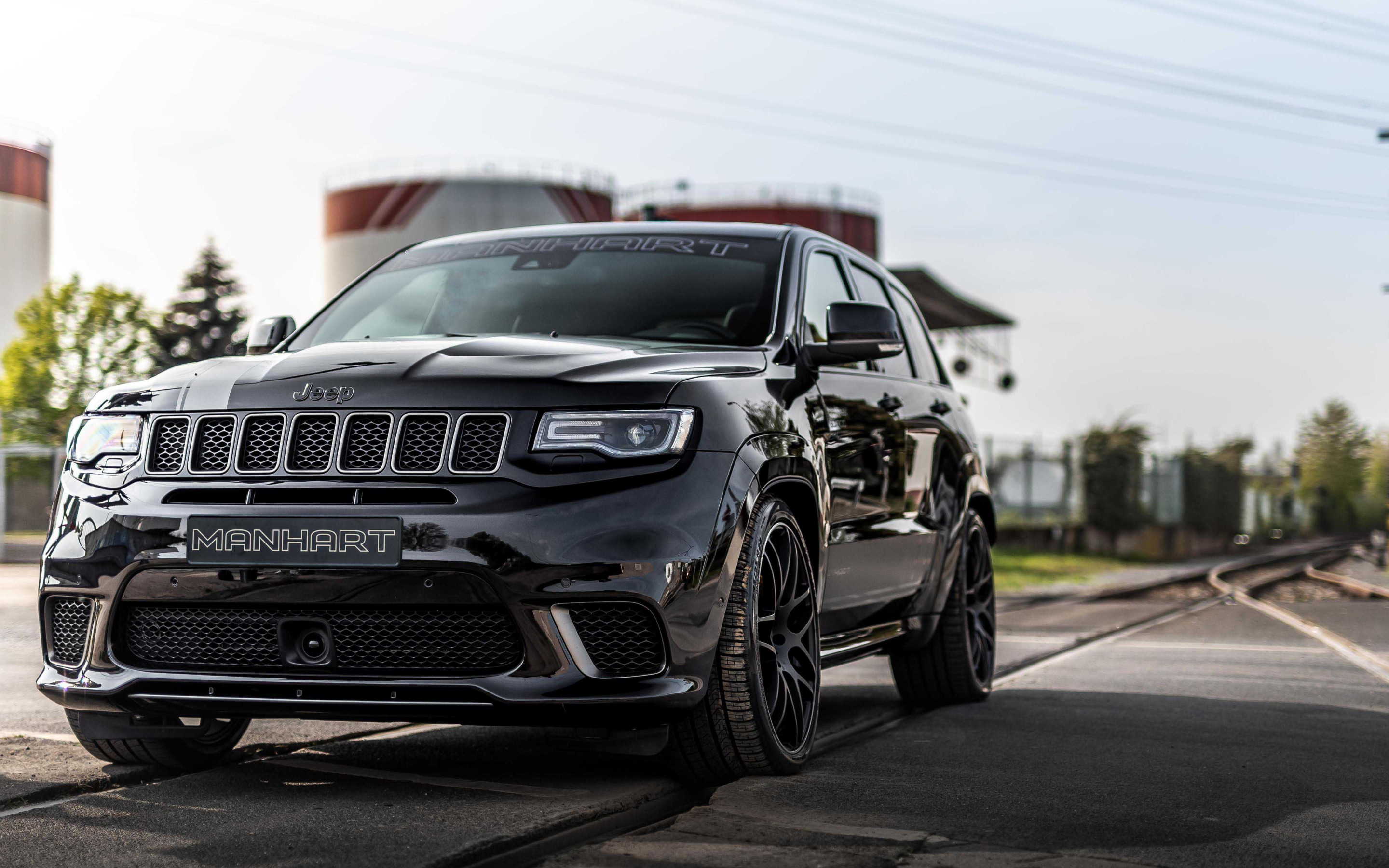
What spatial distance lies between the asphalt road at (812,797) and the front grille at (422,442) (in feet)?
3.04

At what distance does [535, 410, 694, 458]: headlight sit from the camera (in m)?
4.34

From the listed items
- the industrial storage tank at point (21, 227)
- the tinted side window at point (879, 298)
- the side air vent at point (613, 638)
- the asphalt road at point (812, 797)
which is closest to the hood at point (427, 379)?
the side air vent at point (613, 638)

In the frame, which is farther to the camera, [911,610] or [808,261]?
[911,610]

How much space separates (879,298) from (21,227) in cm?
6270

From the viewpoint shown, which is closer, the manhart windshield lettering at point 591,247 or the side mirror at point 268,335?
the side mirror at point 268,335

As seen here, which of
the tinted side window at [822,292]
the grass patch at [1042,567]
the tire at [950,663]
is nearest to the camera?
the tinted side window at [822,292]

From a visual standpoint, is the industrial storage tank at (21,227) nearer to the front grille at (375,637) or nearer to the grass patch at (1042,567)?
the grass patch at (1042,567)

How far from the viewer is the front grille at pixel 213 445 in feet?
14.7

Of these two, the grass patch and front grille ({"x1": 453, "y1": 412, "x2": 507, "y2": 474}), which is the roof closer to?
the grass patch

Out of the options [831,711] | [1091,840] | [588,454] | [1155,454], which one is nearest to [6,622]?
[831,711]

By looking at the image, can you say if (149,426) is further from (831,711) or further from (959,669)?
(959,669)

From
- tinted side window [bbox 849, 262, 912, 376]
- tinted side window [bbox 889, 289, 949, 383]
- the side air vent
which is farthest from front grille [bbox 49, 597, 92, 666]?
tinted side window [bbox 889, 289, 949, 383]

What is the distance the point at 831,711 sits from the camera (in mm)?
7109

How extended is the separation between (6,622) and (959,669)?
19.8 feet
